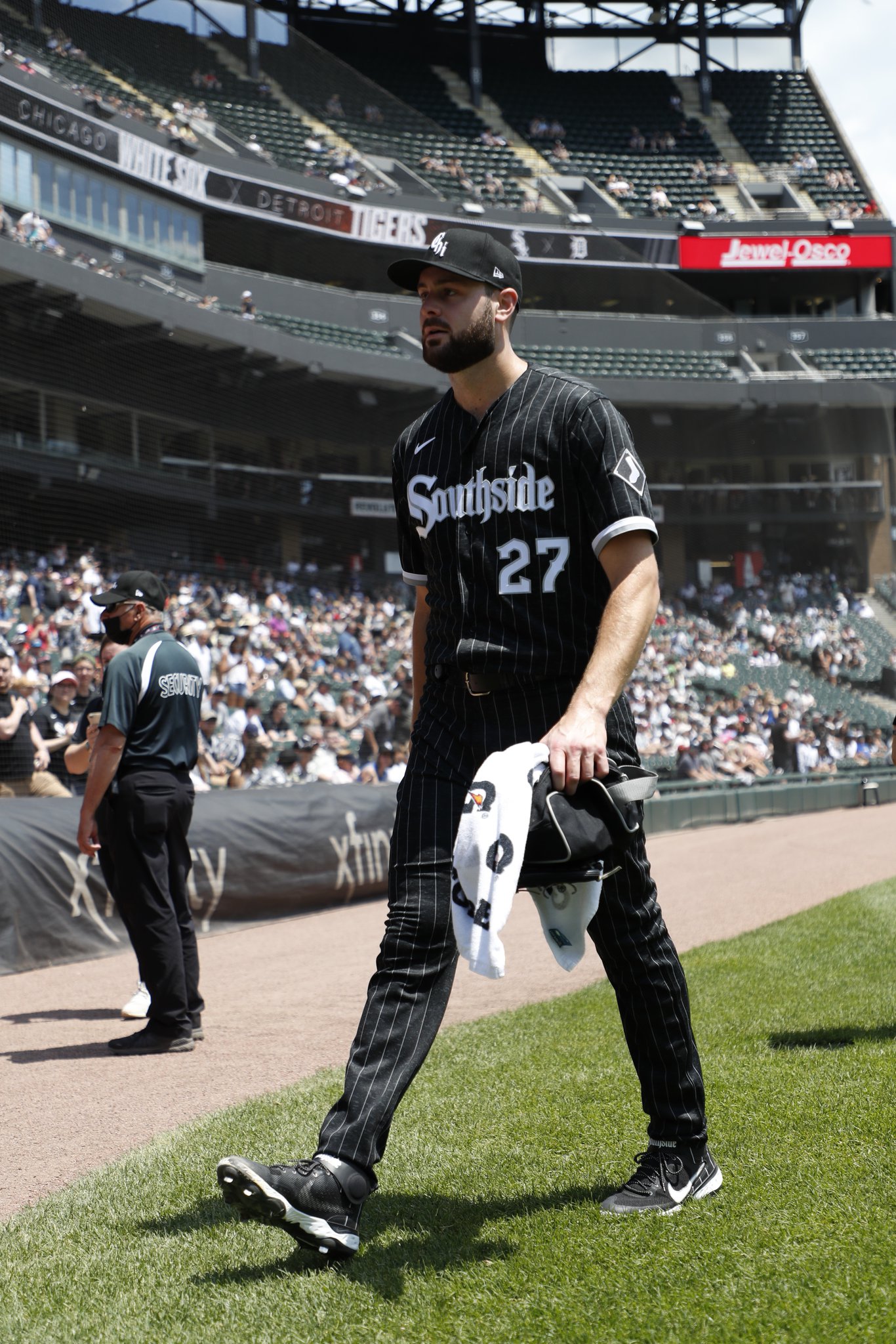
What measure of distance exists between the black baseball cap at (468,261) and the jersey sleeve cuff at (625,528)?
1.73 ft

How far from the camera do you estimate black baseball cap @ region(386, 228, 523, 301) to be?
2771mm

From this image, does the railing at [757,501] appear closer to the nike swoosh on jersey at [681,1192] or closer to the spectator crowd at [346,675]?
the spectator crowd at [346,675]

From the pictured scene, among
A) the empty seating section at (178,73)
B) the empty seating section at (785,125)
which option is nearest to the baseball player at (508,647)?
the empty seating section at (178,73)

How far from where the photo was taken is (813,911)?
846 cm

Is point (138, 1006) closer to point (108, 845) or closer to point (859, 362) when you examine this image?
point (108, 845)

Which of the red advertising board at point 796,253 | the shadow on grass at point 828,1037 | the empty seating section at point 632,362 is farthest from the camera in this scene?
the red advertising board at point 796,253

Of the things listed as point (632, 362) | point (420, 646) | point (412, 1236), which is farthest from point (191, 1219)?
point (632, 362)

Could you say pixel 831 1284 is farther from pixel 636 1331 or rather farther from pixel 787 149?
pixel 787 149

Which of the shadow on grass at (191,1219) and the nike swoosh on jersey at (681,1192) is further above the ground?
the nike swoosh on jersey at (681,1192)

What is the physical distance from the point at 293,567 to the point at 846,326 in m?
20.1

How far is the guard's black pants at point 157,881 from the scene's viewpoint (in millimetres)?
5293

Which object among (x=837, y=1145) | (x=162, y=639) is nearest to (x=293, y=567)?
(x=162, y=639)

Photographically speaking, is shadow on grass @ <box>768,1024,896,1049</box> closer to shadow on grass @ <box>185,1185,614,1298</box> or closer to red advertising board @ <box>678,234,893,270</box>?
shadow on grass @ <box>185,1185,614,1298</box>

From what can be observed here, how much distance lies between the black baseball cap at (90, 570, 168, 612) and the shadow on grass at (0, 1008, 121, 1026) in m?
1.94
